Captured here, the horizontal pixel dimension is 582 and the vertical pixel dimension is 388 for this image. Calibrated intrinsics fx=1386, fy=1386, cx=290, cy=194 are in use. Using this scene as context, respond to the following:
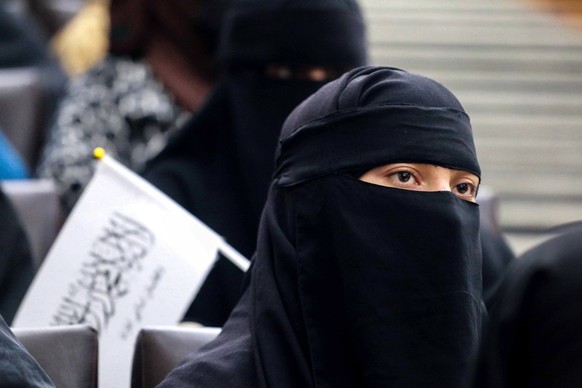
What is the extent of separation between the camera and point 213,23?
6012 mm

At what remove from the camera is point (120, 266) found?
3.47 m

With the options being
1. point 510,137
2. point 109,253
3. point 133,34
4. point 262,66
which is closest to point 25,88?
point 133,34

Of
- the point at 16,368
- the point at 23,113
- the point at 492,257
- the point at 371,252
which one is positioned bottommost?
the point at 23,113

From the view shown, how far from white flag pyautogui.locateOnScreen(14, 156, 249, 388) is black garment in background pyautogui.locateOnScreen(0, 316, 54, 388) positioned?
945 millimetres

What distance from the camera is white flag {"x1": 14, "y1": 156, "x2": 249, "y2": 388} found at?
3396 millimetres

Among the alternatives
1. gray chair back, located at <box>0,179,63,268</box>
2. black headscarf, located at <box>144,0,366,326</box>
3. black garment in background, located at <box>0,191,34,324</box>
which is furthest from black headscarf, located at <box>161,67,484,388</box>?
gray chair back, located at <box>0,179,63,268</box>

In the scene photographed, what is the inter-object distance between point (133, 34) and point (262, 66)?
1636mm

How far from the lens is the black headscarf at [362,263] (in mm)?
2549

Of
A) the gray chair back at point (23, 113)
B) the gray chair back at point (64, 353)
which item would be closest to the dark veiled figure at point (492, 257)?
the gray chair back at point (64, 353)

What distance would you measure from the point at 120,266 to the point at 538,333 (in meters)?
1.79

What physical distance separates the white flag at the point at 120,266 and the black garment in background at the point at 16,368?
945 mm

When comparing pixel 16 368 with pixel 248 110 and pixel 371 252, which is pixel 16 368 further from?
pixel 248 110

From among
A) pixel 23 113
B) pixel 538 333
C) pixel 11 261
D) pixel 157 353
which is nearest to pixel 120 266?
pixel 11 261

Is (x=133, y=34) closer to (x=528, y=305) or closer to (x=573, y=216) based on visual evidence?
(x=573, y=216)
